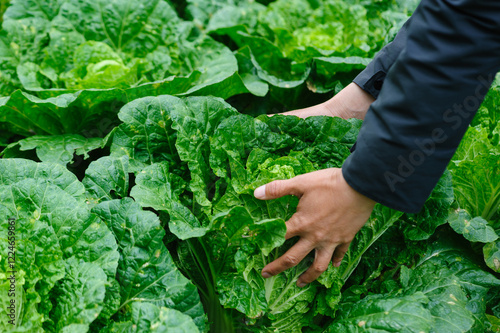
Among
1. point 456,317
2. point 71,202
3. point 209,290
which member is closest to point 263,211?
point 209,290

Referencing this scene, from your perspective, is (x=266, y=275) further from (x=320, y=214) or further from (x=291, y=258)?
(x=320, y=214)

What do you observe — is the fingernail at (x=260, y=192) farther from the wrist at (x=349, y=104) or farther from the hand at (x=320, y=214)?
Answer: the wrist at (x=349, y=104)

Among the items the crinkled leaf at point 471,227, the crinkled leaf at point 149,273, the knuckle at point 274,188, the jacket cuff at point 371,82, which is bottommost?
the crinkled leaf at point 149,273

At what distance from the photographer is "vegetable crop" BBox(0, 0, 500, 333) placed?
5.55 ft

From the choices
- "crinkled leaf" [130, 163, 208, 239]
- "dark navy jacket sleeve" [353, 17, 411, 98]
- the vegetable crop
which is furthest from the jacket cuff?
"crinkled leaf" [130, 163, 208, 239]

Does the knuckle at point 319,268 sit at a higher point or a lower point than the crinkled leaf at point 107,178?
higher

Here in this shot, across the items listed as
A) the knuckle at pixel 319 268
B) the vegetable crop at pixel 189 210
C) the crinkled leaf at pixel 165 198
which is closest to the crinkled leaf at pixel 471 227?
the vegetable crop at pixel 189 210

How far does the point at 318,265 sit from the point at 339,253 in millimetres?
121

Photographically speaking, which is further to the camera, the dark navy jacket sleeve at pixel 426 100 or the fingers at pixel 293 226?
the fingers at pixel 293 226

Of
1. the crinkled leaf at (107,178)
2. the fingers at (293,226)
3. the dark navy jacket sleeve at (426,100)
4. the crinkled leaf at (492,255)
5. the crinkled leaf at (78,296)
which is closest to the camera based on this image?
the dark navy jacket sleeve at (426,100)

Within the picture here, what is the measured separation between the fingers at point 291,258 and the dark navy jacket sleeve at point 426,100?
34 cm

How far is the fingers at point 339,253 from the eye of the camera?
1762mm

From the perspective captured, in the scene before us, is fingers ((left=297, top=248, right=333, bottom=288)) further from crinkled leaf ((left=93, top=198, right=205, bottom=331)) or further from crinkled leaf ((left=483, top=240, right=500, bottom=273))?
crinkled leaf ((left=483, top=240, right=500, bottom=273))

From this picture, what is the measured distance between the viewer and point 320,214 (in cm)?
162
